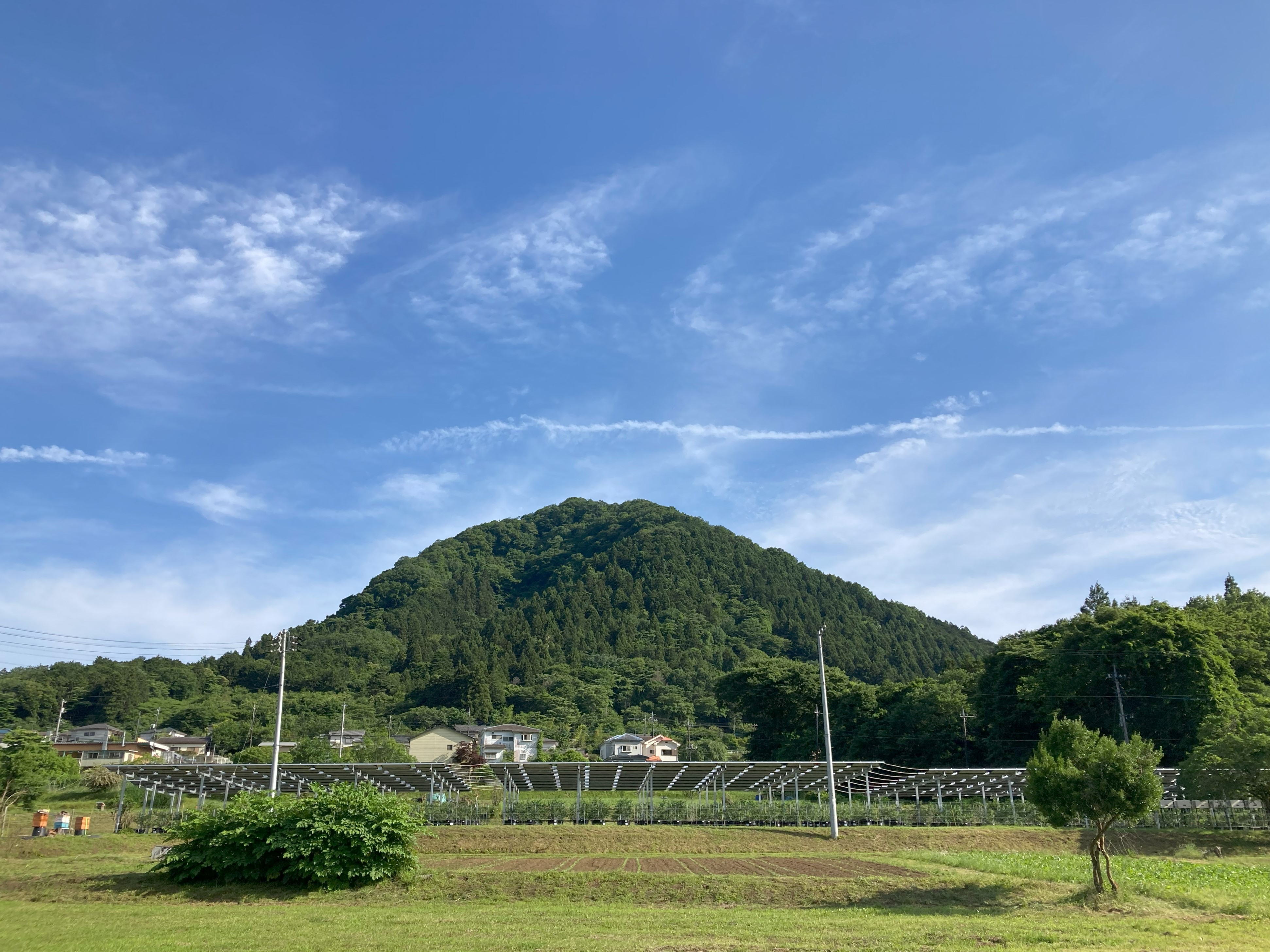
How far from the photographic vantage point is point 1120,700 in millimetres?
54281

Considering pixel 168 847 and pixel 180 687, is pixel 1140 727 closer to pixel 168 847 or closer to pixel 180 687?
pixel 168 847

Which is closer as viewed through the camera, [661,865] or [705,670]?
[661,865]

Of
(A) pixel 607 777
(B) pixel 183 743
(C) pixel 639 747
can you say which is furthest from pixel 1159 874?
(B) pixel 183 743

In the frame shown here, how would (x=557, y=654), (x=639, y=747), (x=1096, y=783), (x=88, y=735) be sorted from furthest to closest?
(x=557, y=654), (x=639, y=747), (x=88, y=735), (x=1096, y=783)

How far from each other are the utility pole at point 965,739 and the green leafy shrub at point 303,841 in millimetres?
59462

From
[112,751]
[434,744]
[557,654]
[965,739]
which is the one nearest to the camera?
[965,739]

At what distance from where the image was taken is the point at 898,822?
141 feet

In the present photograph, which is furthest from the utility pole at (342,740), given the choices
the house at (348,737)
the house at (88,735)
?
the house at (88,735)

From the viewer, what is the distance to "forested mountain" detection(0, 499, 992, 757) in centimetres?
11506

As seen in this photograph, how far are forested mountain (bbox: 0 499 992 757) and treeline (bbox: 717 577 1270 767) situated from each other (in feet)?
55.2

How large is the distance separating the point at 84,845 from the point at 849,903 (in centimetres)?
3109

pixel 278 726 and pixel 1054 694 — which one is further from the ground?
pixel 1054 694

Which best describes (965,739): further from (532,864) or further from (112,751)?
(112,751)

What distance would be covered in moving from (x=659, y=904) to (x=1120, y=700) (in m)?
46.0
